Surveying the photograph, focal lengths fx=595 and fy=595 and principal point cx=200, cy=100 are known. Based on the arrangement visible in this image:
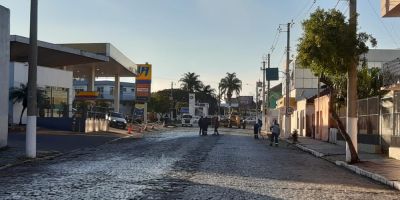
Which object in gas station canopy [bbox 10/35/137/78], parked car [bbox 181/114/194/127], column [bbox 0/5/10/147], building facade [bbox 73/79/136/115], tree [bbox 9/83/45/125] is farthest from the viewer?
building facade [bbox 73/79/136/115]

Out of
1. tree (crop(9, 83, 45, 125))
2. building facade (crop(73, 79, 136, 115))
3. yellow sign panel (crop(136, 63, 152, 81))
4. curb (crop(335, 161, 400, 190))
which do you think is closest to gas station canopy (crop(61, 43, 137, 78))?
yellow sign panel (crop(136, 63, 152, 81))

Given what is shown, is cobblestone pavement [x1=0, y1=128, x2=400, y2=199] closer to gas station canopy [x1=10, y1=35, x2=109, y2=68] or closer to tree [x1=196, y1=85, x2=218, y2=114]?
gas station canopy [x1=10, y1=35, x2=109, y2=68]

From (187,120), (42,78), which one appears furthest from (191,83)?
(42,78)

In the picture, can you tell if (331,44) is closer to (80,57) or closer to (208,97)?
(80,57)

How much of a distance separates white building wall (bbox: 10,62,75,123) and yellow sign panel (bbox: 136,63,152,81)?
14.6 meters

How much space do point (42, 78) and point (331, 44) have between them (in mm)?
34309

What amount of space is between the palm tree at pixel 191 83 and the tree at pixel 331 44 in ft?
411

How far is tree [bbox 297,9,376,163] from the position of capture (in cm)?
2203

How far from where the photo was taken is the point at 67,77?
182 feet

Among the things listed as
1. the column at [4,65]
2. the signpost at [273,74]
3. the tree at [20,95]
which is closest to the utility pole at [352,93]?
the column at [4,65]

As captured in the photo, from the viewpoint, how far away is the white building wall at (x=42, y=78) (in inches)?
1841

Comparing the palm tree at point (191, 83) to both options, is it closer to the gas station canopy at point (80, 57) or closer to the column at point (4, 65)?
the gas station canopy at point (80, 57)

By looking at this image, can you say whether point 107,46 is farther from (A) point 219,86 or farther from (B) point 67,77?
(A) point 219,86

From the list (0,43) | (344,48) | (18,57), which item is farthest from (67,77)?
(344,48)
